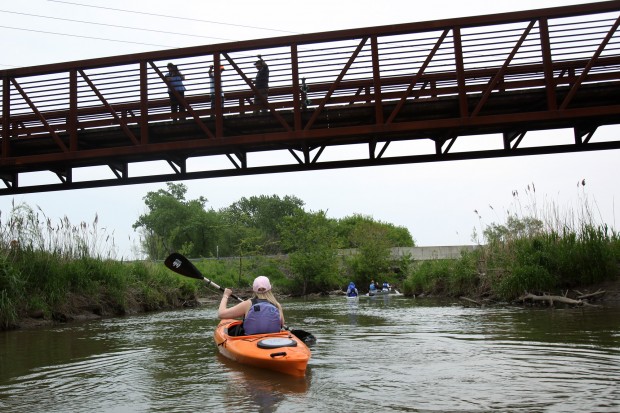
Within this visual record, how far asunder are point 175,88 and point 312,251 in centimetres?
2382

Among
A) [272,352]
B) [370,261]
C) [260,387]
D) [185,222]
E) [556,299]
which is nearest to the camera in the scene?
[260,387]

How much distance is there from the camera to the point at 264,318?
24.1 ft

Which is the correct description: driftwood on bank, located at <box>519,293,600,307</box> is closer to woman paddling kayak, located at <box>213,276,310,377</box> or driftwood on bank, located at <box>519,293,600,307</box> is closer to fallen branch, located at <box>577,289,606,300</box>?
fallen branch, located at <box>577,289,606,300</box>

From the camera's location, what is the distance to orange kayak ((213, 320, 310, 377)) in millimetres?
6191

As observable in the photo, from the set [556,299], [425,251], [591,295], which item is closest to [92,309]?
[556,299]

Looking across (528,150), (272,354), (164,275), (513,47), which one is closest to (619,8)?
(513,47)

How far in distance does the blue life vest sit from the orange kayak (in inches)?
4.8

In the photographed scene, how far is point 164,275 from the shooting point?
819 inches

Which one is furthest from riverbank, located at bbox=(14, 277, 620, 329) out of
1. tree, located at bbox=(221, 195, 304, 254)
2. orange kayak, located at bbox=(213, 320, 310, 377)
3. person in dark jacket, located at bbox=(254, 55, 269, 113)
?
tree, located at bbox=(221, 195, 304, 254)

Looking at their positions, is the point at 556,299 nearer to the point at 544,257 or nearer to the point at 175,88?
the point at 544,257

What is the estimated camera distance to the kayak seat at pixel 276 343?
21.4 feet

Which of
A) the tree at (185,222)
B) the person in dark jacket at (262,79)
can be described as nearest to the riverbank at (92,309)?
the person in dark jacket at (262,79)

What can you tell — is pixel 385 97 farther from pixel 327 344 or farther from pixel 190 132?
pixel 327 344

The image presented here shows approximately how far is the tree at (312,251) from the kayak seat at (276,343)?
28.6 meters
